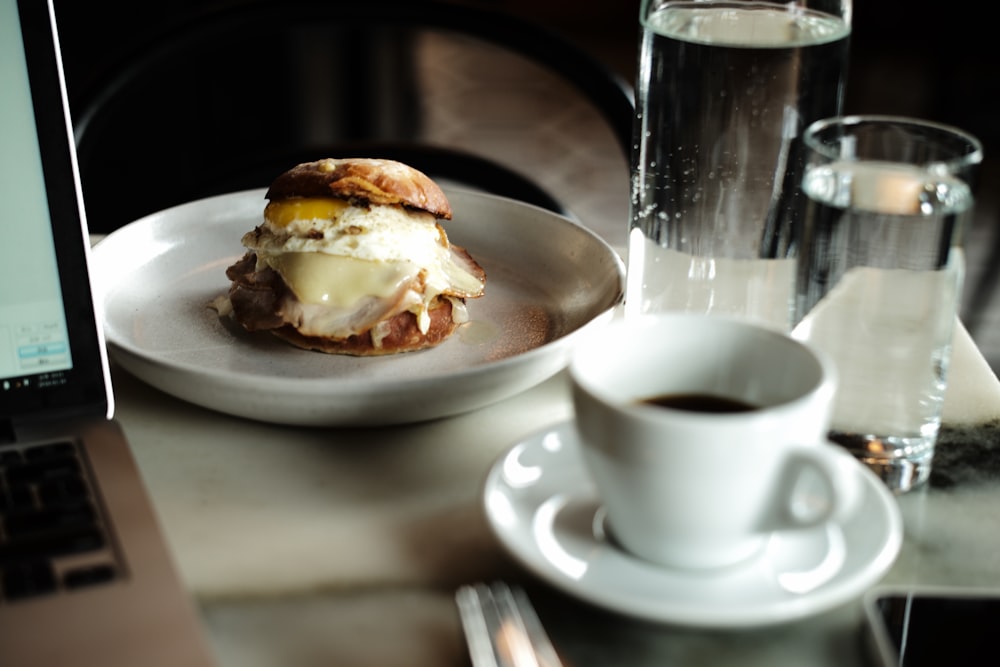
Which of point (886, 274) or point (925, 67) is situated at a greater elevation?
point (886, 274)

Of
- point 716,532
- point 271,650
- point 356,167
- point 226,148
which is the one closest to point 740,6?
point 356,167

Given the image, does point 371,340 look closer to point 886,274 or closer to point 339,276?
point 339,276

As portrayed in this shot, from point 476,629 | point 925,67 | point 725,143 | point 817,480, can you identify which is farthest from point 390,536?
point 925,67

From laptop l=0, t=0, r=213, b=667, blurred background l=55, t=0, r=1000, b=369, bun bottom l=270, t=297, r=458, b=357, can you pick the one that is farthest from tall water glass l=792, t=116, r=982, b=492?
blurred background l=55, t=0, r=1000, b=369

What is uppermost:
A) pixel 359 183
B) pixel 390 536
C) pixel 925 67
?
pixel 359 183

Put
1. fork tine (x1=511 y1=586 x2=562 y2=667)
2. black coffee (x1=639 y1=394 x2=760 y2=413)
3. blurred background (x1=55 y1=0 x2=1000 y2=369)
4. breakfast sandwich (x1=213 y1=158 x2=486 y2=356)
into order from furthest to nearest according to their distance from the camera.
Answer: blurred background (x1=55 y1=0 x2=1000 y2=369) < breakfast sandwich (x1=213 y1=158 x2=486 y2=356) < black coffee (x1=639 y1=394 x2=760 y2=413) < fork tine (x1=511 y1=586 x2=562 y2=667)

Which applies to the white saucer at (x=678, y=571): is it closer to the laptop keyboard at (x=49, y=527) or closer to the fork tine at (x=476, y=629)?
the fork tine at (x=476, y=629)

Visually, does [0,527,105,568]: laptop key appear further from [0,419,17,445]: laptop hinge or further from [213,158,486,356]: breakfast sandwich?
[213,158,486,356]: breakfast sandwich
